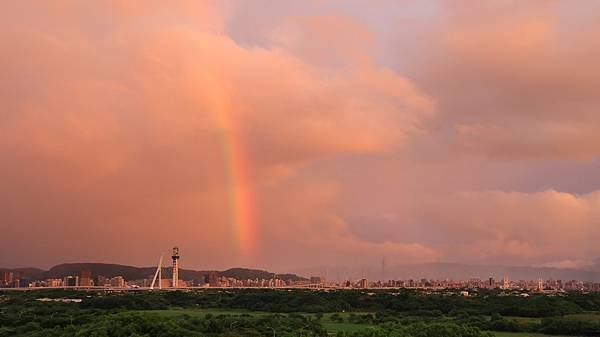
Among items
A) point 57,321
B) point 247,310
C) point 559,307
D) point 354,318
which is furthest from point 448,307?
point 57,321

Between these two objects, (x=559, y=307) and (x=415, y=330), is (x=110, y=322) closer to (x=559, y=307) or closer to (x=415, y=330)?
(x=415, y=330)

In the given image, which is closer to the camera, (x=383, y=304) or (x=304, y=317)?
(x=304, y=317)

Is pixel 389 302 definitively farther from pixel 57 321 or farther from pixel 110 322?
pixel 110 322

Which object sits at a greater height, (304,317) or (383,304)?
(304,317)

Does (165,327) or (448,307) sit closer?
(165,327)

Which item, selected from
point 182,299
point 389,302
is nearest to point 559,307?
point 389,302

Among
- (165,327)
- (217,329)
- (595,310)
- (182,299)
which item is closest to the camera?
(165,327)

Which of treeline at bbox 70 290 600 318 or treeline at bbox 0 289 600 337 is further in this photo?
treeline at bbox 70 290 600 318

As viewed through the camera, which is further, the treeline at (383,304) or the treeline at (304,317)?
the treeline at (383,304)

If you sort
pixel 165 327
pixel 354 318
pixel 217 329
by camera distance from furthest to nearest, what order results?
1. pixel 354 318
2. pixel 217 329
3. pixel 165 327
